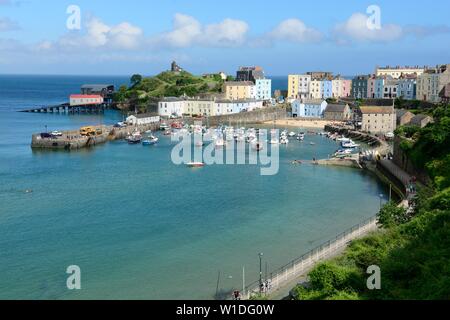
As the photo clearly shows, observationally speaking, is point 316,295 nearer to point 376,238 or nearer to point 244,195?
point 376,238

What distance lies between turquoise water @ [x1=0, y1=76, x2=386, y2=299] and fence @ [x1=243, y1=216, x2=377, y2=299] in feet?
1.05

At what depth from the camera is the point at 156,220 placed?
45.7 feet

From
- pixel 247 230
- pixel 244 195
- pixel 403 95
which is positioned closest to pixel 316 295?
pixel 247 230

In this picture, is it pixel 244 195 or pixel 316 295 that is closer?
pixel 316 295

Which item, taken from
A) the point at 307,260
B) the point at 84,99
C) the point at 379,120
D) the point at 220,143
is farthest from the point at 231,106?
the point at 307,260

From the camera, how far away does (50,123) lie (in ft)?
123

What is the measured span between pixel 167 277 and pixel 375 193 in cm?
914

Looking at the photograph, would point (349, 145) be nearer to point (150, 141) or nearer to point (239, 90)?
point (150, 141)

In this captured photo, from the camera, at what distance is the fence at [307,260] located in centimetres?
918

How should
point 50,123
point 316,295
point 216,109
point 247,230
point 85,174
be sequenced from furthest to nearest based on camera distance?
point 216,109
point 50,123
point 85,174
point 247,230
point 316,295

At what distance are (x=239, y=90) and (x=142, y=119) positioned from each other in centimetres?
1326

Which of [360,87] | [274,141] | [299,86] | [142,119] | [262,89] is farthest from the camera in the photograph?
[262,89]

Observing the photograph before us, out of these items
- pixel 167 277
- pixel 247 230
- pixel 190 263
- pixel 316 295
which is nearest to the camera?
pixel 316 295

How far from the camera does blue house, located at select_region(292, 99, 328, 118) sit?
39281 mm
